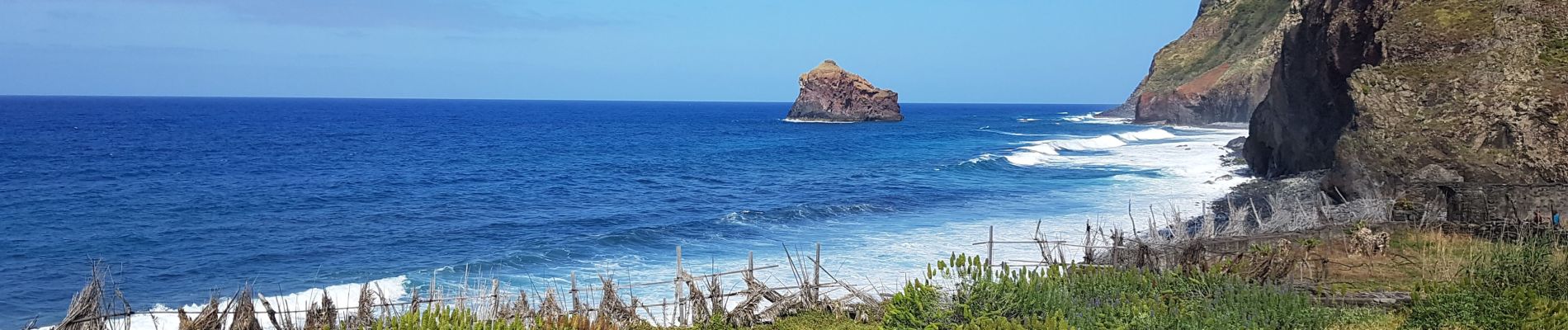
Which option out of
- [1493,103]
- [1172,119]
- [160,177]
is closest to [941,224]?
[1493,103]

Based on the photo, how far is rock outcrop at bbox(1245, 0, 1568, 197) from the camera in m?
17.0

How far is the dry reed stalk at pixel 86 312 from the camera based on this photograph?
9.62 metres

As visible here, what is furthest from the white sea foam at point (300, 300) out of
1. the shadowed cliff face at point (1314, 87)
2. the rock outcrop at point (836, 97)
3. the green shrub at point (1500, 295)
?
the rock outcrop at point (836, 97)

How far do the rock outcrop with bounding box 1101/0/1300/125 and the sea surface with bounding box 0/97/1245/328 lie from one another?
47.2 feet

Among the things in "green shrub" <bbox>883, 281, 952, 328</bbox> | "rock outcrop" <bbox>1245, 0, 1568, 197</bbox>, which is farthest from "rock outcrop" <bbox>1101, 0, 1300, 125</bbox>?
"green shrub" <bbox>883, 281, 952, 328</bbox>

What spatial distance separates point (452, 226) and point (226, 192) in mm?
12842

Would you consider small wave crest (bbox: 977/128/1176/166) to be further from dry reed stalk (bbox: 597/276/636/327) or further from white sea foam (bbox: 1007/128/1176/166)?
dry reed stalk (bbox: 597/276/636/327)

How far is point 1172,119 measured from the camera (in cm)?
8650

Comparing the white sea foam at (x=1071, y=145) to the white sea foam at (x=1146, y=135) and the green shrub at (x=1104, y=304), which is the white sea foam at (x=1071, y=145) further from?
the green shrub at (x=1104, y=304)

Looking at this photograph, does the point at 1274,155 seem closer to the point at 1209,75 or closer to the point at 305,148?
the point at 305,148

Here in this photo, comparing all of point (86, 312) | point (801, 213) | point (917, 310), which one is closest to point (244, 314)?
A: point (86, 312)

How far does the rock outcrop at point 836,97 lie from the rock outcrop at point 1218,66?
2978 centimetres

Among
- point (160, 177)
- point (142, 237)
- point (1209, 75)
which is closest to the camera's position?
point (142, 237)

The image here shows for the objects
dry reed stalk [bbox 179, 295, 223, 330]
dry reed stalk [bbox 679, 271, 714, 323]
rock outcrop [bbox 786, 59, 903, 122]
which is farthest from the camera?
rock outcrop [bbox 786, 59, 903, 122]
